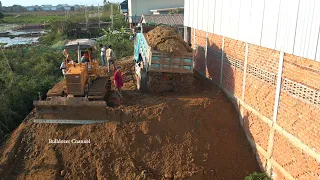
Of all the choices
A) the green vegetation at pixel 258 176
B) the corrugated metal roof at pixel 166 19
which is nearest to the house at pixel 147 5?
the corrugated metal roof at pixel 166 19

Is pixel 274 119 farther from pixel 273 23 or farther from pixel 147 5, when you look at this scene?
pixel 147 5

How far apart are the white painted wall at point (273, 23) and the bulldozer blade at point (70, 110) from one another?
17.3 ft

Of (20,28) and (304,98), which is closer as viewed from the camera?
(304,98)

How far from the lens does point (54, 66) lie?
18219 mm

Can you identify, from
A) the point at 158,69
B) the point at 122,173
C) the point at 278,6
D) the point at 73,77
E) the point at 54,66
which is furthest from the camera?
the point at 54,66

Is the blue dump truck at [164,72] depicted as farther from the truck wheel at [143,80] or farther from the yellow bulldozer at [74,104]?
the yellow bulldozer at [74,104]

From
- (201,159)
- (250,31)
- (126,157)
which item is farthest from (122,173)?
(250,31)

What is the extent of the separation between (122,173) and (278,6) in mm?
6344

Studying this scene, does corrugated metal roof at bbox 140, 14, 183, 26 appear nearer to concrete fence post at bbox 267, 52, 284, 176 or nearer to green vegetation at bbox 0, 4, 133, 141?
green vegetation at bbox 0, 4, 133, 141

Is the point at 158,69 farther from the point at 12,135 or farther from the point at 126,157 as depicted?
the point at 12,135

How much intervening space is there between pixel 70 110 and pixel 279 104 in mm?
6393

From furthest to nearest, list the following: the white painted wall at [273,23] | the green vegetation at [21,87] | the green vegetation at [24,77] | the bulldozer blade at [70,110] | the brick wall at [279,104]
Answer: the green vegetation at [24,77], the green vegetation at [21,87], the bulldozer blade at [70,110], the brick wall at [279,104], the white painted wall at [273,23]

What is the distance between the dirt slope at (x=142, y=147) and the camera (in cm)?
840

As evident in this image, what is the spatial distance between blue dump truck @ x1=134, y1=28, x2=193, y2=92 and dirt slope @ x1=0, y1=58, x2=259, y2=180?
1.42m
